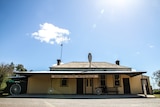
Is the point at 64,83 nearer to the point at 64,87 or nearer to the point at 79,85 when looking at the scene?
the point at 64,87

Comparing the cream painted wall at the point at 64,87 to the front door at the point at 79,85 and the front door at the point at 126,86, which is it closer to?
the front door at the point at 79,85

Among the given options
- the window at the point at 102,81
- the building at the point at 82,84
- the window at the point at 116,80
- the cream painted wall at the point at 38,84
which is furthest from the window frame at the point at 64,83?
the window at the point at 116,80

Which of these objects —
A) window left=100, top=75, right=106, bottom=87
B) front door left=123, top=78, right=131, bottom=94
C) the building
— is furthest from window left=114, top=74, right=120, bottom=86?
window left=100, top=75, right=106, bottom=87

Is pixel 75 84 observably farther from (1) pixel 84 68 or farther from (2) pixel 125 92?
(2) pixel 125 92

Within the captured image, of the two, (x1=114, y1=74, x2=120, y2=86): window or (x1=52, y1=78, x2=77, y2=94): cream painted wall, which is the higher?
(x1=114, y1=74, x2=120, y2=86): window

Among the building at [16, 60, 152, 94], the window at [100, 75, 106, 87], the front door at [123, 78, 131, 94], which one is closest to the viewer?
the building at [16, 60, 152, 94]

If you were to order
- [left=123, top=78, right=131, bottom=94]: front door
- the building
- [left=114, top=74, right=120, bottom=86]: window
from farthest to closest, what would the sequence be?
[left=123, top=78, right=131, bottom=94]: front door, [left=114, top=74, right=120, bottom=86]: window, the building

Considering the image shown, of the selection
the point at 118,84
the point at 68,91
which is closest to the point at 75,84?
the point at 68,91

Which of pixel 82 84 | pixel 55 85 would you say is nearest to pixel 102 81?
pixel 82 84

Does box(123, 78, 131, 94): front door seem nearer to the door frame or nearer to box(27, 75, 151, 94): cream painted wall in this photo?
box(27, 75, 151, 94): cream painted wall

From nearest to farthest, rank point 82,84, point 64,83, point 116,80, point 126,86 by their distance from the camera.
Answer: point 82,84
point 64,83
point 116,80
point 126,86

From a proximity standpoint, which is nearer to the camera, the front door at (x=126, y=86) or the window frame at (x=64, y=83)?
the window frame at (x=64, y=83)

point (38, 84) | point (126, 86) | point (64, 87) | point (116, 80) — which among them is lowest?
point (64, 87)

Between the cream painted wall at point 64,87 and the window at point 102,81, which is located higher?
the window at point 102,81
